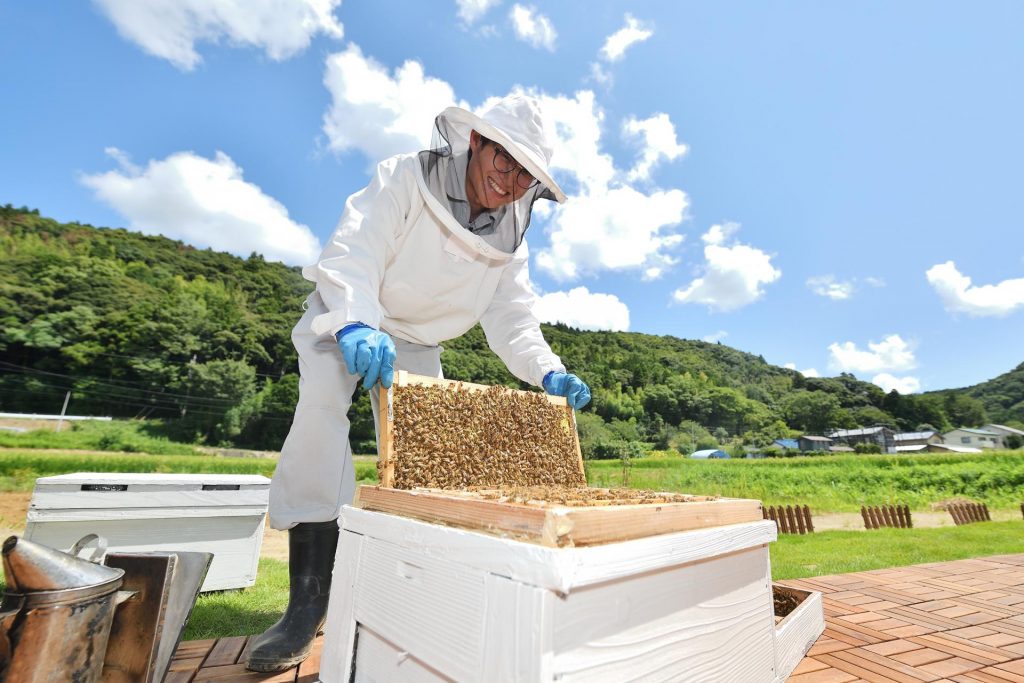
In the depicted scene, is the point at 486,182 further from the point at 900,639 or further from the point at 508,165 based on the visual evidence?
the point at 900,639

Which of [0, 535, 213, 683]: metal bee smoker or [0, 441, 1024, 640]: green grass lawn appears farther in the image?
[0, 441, 1024, 640]: green grass lawn

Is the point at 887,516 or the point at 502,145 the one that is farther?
the point at 887,516

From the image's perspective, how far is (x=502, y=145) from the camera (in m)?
2.00

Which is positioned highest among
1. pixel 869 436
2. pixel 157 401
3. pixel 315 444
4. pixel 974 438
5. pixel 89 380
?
pixel 89 380

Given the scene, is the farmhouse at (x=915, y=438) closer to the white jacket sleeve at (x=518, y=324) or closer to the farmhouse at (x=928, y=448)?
the farmhouse at (x=928, y=448)

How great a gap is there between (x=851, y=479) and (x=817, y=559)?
26.1 metres

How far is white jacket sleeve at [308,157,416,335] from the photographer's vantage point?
177 centimetres

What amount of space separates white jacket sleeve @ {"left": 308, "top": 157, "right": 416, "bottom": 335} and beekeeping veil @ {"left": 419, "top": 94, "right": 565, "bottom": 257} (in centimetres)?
15

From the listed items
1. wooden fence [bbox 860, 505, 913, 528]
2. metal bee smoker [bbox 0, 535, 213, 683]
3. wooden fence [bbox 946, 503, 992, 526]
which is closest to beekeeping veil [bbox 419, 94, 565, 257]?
metal bee smoker [bbox 0, 535, 213, 683]

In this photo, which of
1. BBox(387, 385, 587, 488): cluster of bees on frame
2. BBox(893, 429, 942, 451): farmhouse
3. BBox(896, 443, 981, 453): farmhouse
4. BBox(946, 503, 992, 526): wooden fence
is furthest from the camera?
BBox(893, 429, 942, 451): farmhouse

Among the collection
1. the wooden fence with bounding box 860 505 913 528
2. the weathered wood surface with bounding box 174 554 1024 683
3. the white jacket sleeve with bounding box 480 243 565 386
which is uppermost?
the white jacket sleeve with bounding box 480 243 565 386

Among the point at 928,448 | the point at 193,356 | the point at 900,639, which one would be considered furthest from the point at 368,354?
the point at 928,448

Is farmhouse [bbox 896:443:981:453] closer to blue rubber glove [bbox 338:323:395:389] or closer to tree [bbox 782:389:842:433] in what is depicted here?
tree [bbox 782:389:842:433]

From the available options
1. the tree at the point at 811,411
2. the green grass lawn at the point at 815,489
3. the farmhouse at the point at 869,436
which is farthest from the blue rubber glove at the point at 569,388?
the tree at the point at 811,411
